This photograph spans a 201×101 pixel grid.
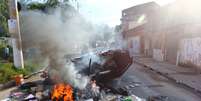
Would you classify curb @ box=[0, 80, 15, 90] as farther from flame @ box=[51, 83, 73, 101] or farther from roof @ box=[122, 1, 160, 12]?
roof @ box=[122, 1, 160, 12]

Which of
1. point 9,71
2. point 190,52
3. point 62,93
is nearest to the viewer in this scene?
point 62,93

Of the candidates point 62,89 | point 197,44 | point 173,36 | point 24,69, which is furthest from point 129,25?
point 62,89

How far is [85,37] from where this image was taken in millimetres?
9828

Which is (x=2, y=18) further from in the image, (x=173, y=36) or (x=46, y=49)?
(x=173, y=36)

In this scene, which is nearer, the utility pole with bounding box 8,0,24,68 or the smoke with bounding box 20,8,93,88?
the smoke with bounding box 20,8,93,88

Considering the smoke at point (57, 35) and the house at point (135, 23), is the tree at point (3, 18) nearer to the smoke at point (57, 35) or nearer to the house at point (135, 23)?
the smoke at point (57, 35)

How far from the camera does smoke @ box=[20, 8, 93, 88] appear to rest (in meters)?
8.79

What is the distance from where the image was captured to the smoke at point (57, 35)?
8.79m

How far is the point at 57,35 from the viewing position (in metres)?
9.11

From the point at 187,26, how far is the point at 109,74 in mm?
8055

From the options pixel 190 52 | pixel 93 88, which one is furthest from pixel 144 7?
pixel 93 88

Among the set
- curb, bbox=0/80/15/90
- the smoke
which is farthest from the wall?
curb, bbox=0/80/15/90

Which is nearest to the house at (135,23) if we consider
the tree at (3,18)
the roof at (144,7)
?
the roof at (144,7)

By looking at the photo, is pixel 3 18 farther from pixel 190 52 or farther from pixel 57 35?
pixel 190 52
